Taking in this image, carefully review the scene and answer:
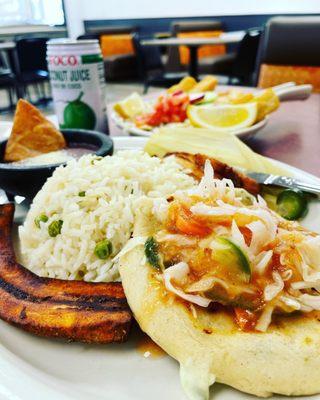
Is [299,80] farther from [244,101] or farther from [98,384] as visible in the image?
[98,384]

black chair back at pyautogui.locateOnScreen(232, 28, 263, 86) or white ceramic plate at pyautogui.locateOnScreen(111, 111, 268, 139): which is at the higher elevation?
white ceramic plate at pyautogui.locateOnScreen(111, 111, 268, 139)

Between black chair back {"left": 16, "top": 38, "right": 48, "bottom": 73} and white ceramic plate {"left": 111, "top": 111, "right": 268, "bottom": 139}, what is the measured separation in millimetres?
6259

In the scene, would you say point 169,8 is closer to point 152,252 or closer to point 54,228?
point 54,228

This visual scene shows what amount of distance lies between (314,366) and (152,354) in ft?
1.00

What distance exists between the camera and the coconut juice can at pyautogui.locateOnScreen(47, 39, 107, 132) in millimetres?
1740

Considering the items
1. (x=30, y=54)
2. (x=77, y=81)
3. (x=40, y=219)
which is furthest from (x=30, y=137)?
(x=30, y=54)

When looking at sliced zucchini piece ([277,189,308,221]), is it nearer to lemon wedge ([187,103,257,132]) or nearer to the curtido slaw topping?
the curtido slaw topping

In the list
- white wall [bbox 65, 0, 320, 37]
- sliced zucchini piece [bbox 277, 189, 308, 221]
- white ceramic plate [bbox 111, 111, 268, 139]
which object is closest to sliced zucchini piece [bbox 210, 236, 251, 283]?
sliced zucchini piece [bbox 277, 189, 308, 221]

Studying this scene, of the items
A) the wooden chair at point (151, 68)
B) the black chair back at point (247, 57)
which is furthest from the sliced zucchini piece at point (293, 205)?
the wooden chair at point (151, 68)

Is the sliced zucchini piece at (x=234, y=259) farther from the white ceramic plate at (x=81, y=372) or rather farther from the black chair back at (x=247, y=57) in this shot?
the black chair back at (x=247, y=57)

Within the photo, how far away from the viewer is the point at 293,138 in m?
1.91

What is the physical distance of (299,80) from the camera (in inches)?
133

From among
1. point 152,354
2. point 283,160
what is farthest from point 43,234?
point 283,160

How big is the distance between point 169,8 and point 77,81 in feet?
32.0
